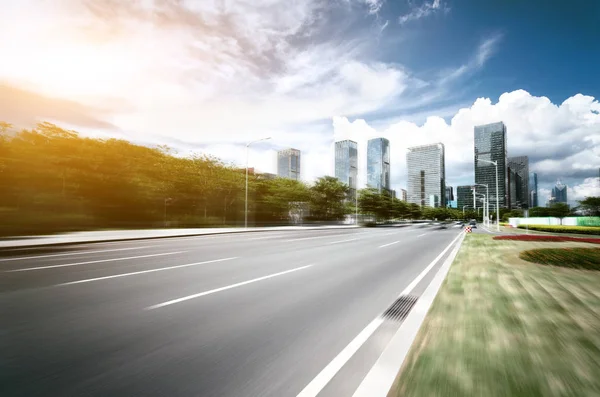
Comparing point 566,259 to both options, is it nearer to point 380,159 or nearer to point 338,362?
point 338,362

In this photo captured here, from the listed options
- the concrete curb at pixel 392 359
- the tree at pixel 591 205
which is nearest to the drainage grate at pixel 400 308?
the concrete curb at pixel 392 359

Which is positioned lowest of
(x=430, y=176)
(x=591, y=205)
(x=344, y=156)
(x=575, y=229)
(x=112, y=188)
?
(x=575, y=229)

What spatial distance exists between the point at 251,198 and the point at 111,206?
21.3m

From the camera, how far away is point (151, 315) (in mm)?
4383

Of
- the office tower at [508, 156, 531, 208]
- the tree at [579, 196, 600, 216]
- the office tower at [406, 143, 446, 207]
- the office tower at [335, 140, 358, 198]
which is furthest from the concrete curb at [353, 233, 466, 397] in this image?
the office tower at [508, 156, 531, 208]

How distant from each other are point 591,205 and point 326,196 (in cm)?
4759

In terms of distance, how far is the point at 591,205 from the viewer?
170 feet

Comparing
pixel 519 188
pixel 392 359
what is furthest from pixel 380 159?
pixel 392 359

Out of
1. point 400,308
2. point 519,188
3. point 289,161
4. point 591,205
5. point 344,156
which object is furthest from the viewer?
point 519,188

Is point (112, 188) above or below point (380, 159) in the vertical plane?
below

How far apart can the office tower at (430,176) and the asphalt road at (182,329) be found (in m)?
199

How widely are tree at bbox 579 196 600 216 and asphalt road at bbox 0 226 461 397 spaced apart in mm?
65672

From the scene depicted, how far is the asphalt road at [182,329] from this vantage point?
2.69 m

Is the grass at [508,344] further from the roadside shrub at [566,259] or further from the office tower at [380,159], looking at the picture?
the office tower at [380,159]
